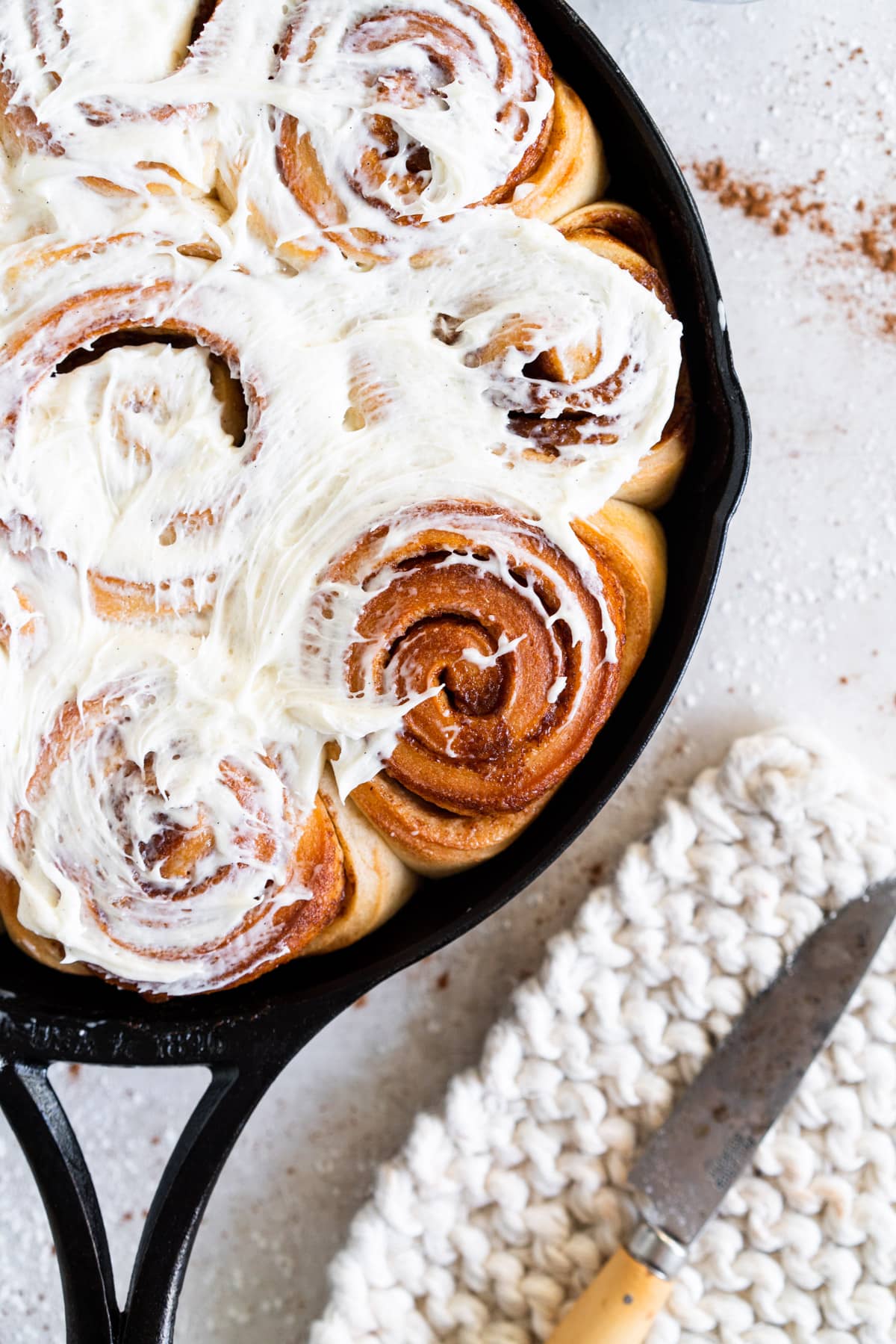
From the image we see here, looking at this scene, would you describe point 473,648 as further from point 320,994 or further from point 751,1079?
point 751,1079

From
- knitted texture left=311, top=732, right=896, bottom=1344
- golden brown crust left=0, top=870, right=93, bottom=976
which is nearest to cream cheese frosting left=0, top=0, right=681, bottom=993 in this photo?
golden brown crust left=0, top=870, right=93, bottom=976

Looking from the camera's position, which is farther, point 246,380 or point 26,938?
point 26,938

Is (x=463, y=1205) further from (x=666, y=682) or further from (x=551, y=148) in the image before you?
(x=551, y=148)

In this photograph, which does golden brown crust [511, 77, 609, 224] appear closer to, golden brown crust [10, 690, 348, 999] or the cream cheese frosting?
the cream cheese frosting

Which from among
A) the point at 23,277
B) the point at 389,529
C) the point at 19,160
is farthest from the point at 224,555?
the point at 19,160

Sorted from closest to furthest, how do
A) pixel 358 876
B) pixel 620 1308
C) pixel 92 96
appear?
pixel 92 96, pixel 358 876, pixel 620 1308

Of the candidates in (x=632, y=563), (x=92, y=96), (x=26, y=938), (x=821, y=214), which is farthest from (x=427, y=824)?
(x=821, y=214)
